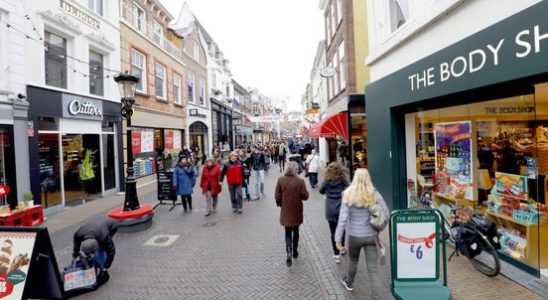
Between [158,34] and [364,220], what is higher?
[158,34]

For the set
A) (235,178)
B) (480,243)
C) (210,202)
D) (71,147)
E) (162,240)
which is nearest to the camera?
(480,243)

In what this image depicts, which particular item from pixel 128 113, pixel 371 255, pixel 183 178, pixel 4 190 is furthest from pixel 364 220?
pixel 4 190

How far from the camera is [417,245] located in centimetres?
388

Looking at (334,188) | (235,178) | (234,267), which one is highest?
(334,188)

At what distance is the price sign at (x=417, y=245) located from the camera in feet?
12.7

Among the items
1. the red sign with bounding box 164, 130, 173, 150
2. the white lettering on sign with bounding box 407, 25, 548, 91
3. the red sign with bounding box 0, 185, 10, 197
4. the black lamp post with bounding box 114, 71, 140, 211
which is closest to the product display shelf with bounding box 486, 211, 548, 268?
the white lettering on sign with bounding box 407, 25, 548, 91

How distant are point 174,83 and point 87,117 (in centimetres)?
905

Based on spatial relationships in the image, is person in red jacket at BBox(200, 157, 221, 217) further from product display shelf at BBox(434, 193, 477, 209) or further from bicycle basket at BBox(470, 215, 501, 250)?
bicycle basket at BBox(470, 215, 501, 250)

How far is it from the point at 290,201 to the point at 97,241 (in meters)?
3.06

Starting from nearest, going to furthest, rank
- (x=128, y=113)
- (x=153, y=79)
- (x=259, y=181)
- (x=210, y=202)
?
1. (x=128, y=113)
2. (x=210, y=202)
3. (x=259, y=181)
4. (x=153, y=79)

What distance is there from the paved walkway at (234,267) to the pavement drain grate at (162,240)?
103mm

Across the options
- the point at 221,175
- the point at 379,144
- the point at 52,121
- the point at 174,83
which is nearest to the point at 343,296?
the point at 379,144

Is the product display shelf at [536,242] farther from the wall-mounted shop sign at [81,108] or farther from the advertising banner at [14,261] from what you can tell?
the wall-mounted shop sign at [81,108]

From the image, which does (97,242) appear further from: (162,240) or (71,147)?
(71,147)
